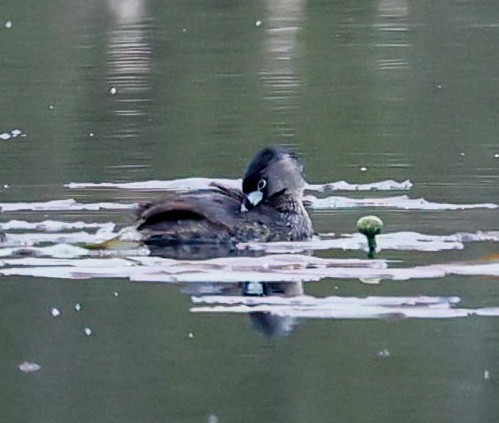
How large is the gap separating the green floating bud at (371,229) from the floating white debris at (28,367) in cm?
228

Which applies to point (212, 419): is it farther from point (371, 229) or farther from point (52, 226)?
point (52, 226)

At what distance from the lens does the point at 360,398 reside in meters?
6.87

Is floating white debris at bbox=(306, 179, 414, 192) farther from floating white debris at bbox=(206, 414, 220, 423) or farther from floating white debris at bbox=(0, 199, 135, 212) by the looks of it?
floating white debris at bbox=(206, 414, 220, 423)

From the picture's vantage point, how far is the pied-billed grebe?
384 inches

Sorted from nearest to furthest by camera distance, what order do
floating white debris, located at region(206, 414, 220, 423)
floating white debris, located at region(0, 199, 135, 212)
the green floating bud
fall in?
floating white debris, located at region(206, 414, 220, 423) → the green floating bud → floating white debris, located at region(0, 199, 135, 212)

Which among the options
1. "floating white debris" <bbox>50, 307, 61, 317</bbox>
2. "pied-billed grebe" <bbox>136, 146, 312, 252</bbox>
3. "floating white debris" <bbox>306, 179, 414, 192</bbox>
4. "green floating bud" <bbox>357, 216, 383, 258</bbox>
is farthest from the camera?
"floating white debris" <bbox>306, 179, 414, 192</bbox>

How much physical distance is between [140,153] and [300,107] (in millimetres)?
2899

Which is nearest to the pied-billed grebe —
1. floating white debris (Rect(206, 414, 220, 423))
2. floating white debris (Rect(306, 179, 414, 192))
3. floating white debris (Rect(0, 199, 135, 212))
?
floating white debris (Rect(0, 199, 135, 212))

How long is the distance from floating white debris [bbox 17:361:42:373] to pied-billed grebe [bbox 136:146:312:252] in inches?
90.3

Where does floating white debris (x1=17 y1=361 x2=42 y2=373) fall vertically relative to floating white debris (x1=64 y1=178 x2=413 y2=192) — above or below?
above

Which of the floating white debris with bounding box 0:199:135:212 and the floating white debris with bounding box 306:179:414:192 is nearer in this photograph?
Answer: the floating white debris with bounding box 0:199:135:212

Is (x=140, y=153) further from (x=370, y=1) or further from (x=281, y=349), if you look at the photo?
(x=370, y=1)

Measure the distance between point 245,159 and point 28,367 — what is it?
212 inches

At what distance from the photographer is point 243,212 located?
32.4ft
